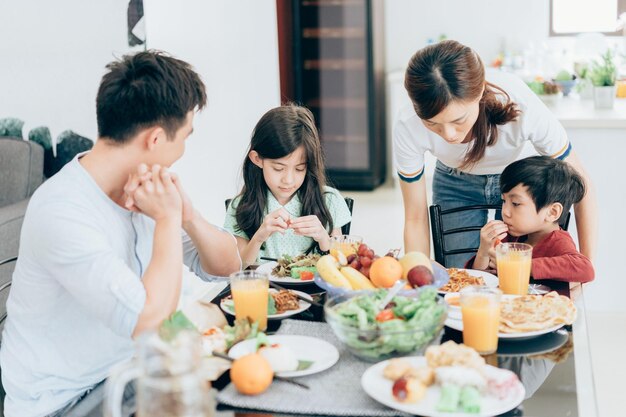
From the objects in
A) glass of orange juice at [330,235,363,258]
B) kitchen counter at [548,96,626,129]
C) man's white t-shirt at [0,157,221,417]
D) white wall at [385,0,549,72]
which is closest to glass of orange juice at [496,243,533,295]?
glass of orange juice at [330,235,363,258]

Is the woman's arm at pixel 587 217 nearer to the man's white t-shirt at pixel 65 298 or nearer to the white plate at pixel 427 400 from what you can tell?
the white plate at pixel 427 400

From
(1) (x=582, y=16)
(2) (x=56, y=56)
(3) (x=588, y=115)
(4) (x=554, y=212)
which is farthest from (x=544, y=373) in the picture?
(1) (x=582, y=16)

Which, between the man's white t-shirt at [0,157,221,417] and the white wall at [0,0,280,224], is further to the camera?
the white wall at [0,0,280,224]

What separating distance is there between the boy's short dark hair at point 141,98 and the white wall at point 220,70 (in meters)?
1.97

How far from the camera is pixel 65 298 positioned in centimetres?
163

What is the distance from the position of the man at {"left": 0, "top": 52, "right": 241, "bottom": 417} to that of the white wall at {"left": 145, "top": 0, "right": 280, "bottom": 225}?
1.98 meters

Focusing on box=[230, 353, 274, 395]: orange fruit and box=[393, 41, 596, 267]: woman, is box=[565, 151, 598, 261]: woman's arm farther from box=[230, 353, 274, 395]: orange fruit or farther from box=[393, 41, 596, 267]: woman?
box=[230, 353, 274, 395]: orange fruit

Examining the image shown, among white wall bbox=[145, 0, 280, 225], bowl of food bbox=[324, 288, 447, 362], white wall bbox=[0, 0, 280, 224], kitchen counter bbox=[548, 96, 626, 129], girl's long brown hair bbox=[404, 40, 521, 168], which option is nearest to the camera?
bowl of food bbox=[324, 288, 447, 362]

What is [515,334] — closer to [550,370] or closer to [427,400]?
[550,370]

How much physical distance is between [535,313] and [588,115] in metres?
2.32

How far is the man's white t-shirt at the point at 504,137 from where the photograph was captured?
2.39 meters

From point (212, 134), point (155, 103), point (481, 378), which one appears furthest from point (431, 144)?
point (212, 134)

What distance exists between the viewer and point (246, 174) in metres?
2.54

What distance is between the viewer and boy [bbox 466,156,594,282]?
216 centimetres
